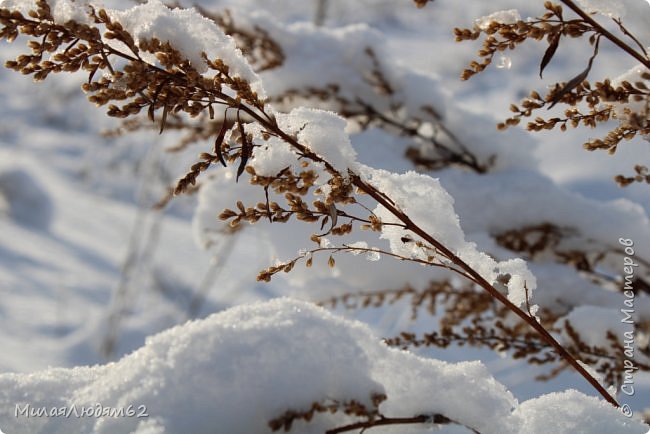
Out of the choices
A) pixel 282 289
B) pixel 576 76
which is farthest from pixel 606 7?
pixel 282 289

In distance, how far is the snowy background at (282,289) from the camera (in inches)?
39.3

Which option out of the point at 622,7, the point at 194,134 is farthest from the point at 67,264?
the point at 622,7

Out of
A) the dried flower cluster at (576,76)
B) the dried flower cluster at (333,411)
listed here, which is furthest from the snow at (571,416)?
the dried flower cluster at (576,76)

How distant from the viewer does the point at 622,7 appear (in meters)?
0.89

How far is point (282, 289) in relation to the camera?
5492 millimetres

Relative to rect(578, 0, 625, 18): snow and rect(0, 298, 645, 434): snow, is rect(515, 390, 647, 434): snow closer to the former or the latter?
rect(0, 298, 645, 434): snow

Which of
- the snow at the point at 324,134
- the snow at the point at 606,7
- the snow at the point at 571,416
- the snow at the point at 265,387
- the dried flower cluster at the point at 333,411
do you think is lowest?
the snow at the point at 571,416

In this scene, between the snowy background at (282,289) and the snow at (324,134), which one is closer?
the snow at (324,134)

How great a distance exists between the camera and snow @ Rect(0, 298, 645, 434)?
3.15 ft

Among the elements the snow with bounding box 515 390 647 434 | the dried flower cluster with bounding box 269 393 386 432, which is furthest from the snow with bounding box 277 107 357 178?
the snow with bounding box 515 390 647 434

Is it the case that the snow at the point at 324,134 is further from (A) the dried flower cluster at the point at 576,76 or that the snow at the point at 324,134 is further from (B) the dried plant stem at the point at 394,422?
(B) the dried plant stem at the point at 394,422

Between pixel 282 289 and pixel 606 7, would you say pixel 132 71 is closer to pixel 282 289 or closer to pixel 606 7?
pixel 606 7

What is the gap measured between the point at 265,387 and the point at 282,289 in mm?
4506

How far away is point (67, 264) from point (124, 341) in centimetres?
139
